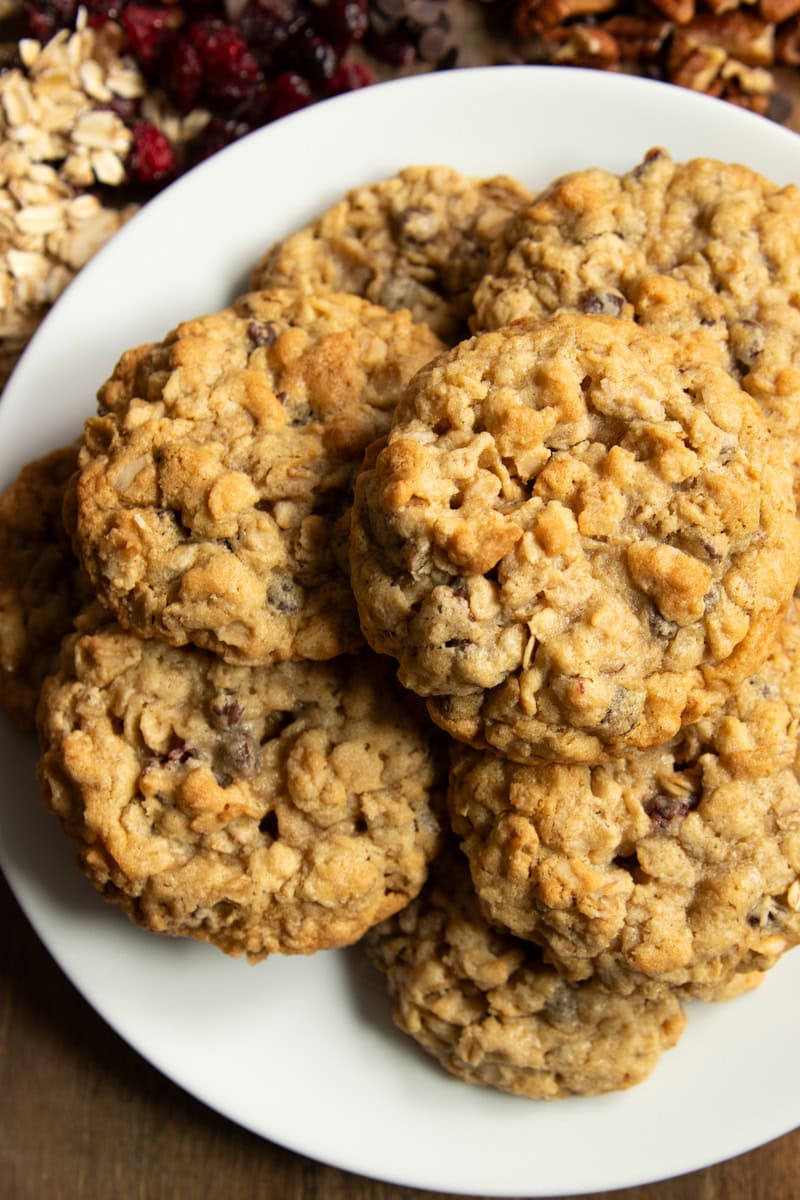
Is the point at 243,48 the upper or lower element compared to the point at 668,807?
upper

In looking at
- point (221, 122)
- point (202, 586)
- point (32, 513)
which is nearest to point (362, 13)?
point (221, 122)

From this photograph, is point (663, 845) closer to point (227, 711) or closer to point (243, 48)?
point (227, 711)

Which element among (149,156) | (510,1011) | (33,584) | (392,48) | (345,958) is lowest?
(345,958)

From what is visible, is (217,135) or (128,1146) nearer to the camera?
(128,1146)

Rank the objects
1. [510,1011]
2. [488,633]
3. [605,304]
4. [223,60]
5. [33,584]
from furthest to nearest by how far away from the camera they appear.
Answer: [223,60], [33,584], [510,1011], [605,304], [488,633]

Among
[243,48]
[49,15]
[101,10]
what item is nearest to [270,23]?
[243,48]

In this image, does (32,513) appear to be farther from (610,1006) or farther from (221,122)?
(610,1006)
